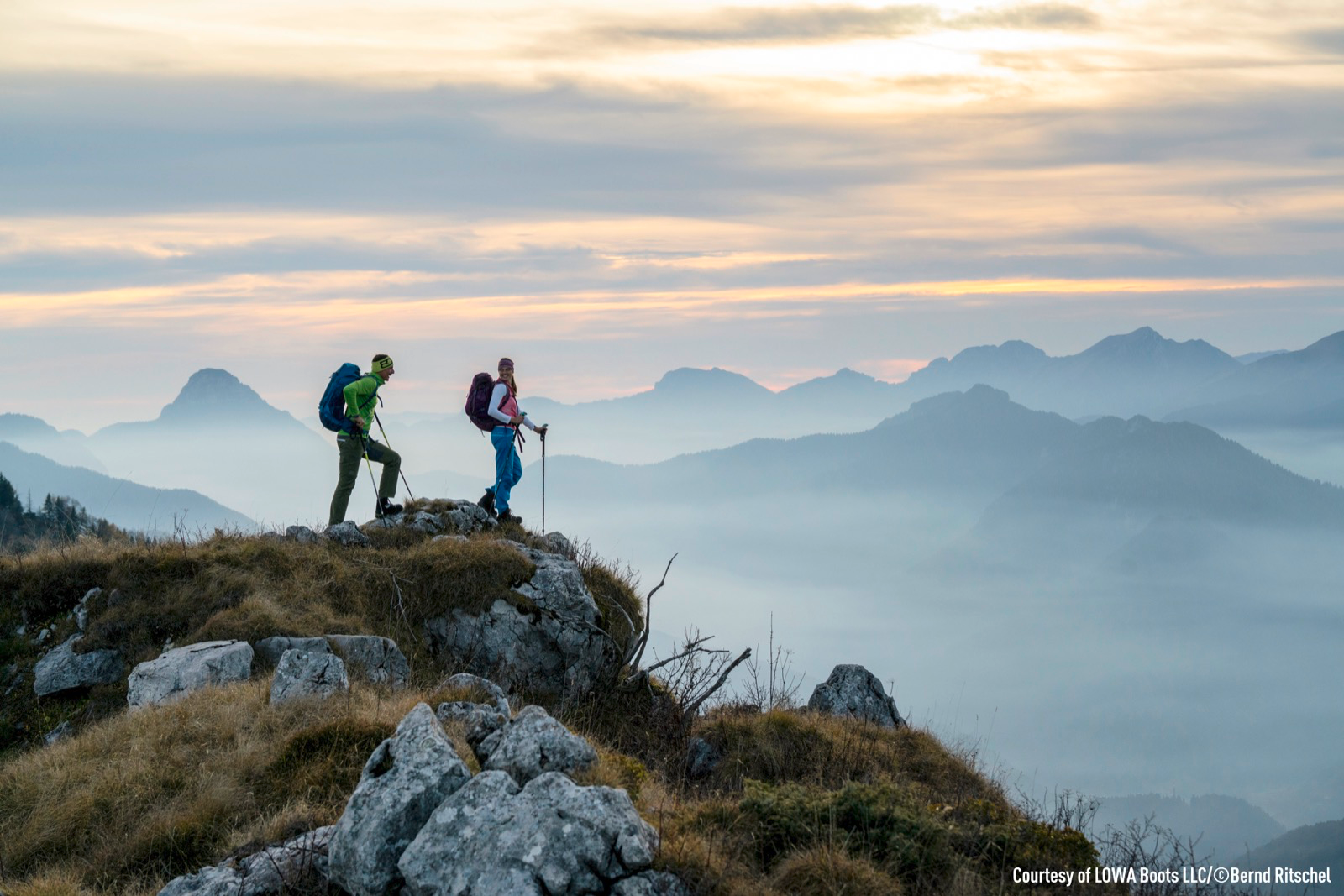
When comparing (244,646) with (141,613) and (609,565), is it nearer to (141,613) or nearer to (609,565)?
(141,613)

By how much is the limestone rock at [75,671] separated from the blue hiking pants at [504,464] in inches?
337

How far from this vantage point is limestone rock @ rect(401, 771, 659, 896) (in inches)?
310

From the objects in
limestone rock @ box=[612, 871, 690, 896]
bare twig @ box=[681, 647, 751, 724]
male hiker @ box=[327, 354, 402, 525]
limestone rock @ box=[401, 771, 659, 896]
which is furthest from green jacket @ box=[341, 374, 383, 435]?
limestone rock @ box=[612, 871, 690, 896]

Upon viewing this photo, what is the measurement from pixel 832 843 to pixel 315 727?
6.20m

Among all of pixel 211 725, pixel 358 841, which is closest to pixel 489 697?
pixel 211 725

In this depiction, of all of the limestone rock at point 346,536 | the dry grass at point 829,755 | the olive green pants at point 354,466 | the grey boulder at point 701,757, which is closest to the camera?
the dry grass at point 829,755

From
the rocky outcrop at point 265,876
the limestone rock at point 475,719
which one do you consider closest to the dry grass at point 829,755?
the limestone rock at point 475,719

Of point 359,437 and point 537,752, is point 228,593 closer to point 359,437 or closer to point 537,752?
point 359,437

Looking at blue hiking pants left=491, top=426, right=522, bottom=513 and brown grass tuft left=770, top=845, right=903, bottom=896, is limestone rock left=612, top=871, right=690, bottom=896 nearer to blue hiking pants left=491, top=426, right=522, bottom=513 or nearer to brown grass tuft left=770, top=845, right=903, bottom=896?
brown grass tuft left=770, top=845, right=903, bottom=896

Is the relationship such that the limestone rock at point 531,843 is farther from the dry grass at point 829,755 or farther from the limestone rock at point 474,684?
the dry grass at point 829,755

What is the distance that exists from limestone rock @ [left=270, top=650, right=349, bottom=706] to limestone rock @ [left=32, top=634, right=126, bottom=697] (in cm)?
481

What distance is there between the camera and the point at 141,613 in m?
17.4

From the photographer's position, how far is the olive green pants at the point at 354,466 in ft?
70.6

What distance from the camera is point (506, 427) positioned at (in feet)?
74.2
